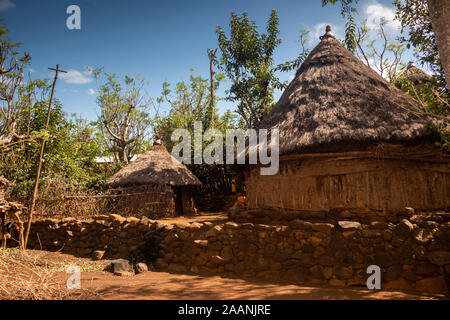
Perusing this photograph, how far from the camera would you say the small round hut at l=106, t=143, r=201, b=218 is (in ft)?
30.1

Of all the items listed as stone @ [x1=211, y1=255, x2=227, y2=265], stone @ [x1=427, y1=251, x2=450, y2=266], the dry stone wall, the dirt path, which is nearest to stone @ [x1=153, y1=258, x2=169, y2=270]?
the dry stone wall

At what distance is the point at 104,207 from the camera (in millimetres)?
8086

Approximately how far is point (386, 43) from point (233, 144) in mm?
12116

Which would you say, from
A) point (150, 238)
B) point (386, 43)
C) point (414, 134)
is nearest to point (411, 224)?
point (414, 134)

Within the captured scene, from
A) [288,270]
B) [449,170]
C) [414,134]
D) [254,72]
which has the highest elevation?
[254,72]

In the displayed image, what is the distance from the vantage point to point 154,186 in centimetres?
1008

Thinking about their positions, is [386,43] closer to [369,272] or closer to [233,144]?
[233,144]

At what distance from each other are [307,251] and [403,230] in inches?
51.7

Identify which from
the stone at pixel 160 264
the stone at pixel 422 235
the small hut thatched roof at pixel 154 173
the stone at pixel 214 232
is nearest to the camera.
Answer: the stone at pixel 422 235

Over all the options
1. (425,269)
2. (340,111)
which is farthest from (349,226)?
(340,111)

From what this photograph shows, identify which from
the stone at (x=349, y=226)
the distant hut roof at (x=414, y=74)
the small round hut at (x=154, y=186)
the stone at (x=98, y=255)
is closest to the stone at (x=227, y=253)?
the stone at (x=349, y=226)

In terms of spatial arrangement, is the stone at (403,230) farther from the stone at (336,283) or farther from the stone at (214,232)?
the stone at (214,232)

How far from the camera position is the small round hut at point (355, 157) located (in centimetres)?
552

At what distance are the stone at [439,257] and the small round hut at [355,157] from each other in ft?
7.23
